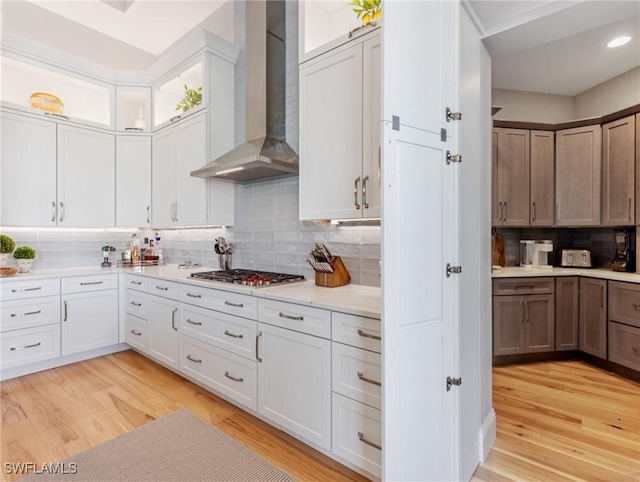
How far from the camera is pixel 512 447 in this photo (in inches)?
79.4

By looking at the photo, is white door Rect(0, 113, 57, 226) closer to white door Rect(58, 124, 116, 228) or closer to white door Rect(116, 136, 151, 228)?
white door Rect(58, 124, 116, 228)

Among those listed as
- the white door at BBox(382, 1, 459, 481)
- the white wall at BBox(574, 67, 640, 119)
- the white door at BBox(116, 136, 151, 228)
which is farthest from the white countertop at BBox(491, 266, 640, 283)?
the white door at BBox(116, 136, 151, 228)

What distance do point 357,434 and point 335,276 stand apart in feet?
3.32

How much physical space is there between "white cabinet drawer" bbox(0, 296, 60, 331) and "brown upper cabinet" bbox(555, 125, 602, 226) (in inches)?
205

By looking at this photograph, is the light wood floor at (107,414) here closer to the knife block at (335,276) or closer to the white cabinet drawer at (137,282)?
the white cabinet drawer at (137,282)

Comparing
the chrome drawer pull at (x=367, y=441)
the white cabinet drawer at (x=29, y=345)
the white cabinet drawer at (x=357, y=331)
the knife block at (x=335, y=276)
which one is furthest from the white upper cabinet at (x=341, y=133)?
the white cabinet drawer at (x=29, y=345)

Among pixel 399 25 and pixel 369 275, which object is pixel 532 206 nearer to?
pixel 369 275

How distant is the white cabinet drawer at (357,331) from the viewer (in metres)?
1.60

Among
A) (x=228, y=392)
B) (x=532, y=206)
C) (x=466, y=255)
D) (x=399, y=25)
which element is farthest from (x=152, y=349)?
(x=532, y=206)

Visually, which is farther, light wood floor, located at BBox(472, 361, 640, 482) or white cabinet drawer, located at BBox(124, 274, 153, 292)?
white cabinet drawer, located at BBox(124, 274, 153, 292)

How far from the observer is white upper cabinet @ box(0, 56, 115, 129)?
3270 millimetres

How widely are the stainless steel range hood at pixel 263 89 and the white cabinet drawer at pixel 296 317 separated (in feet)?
3.81

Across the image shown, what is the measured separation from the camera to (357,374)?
65.8 inches

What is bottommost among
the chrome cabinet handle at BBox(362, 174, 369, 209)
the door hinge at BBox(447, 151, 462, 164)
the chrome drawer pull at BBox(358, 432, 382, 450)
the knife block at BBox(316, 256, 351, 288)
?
the chrome drawer pull at BBox(358, 432, 382, 450)
